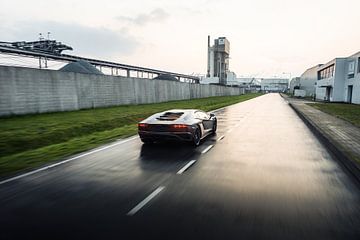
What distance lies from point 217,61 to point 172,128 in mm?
112792

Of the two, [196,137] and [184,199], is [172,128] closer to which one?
[196,137]

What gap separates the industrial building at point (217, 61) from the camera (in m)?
116

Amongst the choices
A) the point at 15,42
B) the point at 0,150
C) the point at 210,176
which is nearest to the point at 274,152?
the point at 210,176

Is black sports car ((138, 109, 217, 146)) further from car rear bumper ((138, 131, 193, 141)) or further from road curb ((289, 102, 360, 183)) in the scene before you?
road curb ((289, 102, 360, 183))

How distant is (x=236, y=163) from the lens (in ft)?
26.5

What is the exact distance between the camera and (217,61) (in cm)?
11931

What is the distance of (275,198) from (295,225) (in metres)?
1.13

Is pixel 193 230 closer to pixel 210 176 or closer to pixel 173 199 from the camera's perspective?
pixel 173 199

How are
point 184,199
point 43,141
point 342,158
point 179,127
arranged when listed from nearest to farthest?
point 184,199
point 342,158
point 179,127
point 43,141

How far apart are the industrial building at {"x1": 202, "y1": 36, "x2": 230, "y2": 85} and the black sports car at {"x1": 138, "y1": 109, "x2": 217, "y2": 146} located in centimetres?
10564

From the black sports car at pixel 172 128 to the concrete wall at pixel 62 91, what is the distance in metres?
12.1

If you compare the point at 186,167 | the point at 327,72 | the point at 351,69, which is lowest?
the point at 186,167

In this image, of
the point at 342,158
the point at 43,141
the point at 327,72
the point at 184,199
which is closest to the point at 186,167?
the point at 184,199

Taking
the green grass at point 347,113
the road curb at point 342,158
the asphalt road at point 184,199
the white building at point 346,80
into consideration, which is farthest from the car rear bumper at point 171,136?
the white building at point 346,80
